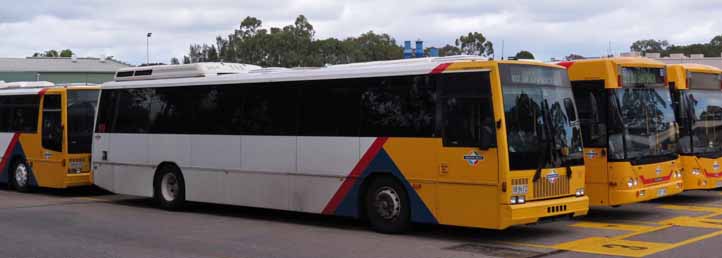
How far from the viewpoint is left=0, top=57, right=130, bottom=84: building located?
227 ft

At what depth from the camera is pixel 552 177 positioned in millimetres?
12883

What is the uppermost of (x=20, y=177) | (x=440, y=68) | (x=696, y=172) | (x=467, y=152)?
(x=440, y=68)

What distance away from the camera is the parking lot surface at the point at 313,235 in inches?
465

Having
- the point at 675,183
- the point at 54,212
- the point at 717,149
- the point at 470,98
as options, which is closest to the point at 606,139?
the point at 675,183

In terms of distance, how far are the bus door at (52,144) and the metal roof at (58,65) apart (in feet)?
168

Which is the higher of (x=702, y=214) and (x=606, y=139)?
(x=606, y=139)

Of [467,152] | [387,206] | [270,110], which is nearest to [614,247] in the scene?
[467,152]

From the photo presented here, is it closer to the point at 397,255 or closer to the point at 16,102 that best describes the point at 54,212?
the point at 16,102

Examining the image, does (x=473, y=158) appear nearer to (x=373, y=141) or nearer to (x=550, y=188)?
(x=550, y=188)

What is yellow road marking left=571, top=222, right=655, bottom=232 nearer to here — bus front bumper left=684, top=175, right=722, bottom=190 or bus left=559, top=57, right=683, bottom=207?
bus left=559, top=57, right=683, bottom=207

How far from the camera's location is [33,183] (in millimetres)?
22078

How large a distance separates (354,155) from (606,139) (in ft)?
14.4

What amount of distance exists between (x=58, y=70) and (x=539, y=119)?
2593 inches

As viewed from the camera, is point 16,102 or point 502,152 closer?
point 502,152
